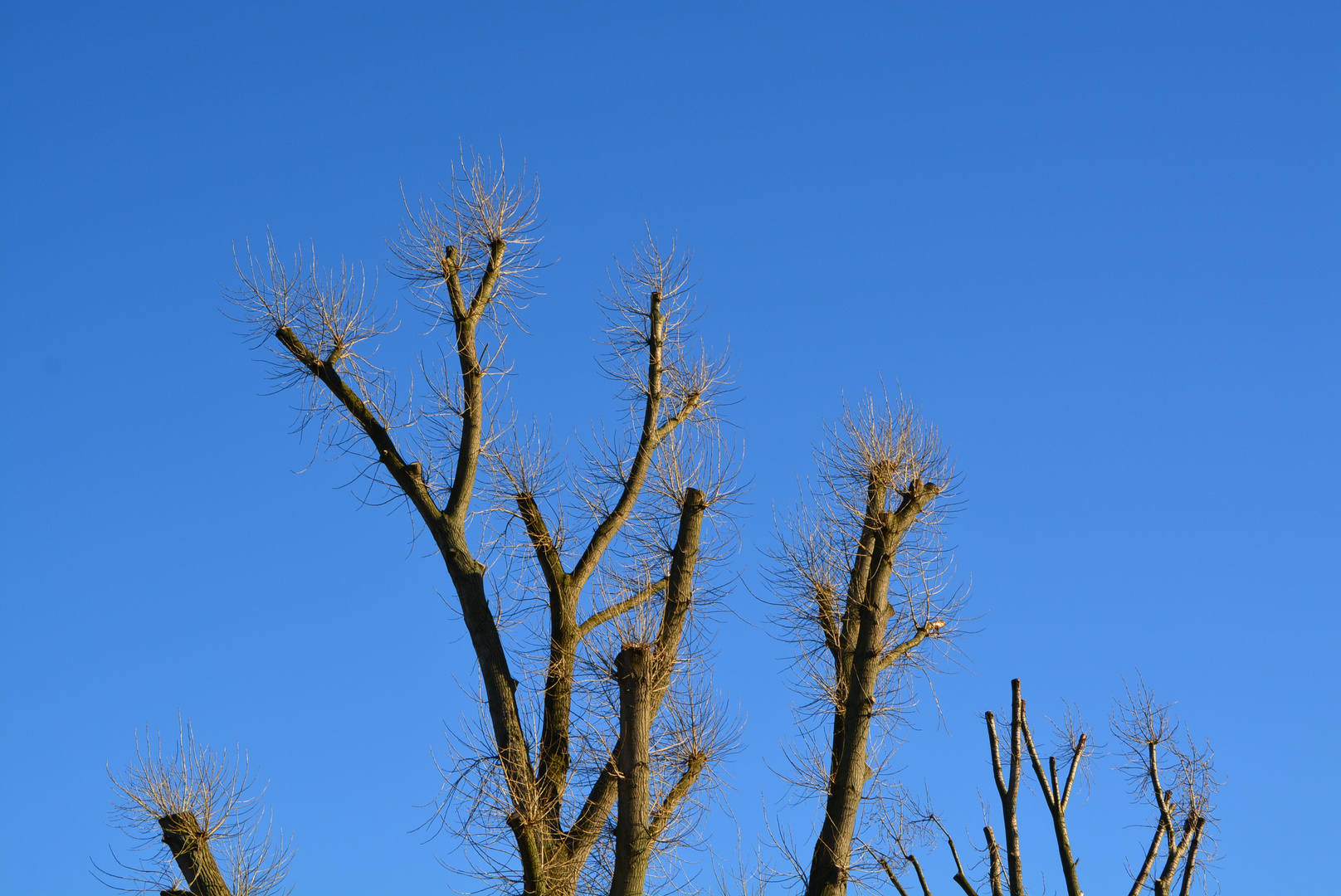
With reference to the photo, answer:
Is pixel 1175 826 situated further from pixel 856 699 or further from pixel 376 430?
pixel 376 430

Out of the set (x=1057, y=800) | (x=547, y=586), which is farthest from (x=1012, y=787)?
(x=547, y=586)

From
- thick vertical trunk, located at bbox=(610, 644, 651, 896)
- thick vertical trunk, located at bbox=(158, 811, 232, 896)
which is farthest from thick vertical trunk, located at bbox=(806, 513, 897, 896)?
thick vertical trunk, located at bbox=(158, 811, 232, 896)

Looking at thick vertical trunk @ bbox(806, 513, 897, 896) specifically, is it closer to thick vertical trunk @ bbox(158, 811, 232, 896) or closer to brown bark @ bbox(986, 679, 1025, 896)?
brown bark @ bbox(986, 679, 1025, 896)

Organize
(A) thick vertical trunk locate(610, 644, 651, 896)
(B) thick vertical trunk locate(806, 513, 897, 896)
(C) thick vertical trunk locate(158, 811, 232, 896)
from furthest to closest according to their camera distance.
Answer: (C) thick vertical trunk locate(158, 811, 232, 896) → (B) thick vertical trunk locate(806, 513, 897, 896) → (A) thick vertical trunk locate(610, 644, 651, 896)

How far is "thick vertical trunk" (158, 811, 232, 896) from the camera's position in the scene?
940cm

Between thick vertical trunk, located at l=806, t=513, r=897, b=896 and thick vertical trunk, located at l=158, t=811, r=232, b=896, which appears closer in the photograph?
thick vertical trunk, located at l=806, t=513, r=897, b=896

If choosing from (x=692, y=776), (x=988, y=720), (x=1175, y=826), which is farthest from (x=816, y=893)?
(x=1175, y=826)

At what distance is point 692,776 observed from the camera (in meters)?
9.16

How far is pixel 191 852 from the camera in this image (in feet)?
31.2

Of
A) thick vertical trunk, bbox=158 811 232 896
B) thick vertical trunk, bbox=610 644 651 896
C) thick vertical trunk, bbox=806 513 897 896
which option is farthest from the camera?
thick vertical trunk, bbox=158 811 232 896

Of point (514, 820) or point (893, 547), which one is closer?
point (514, 820)

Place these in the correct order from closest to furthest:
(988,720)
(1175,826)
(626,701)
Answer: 1. (626,701)
2. (988,720)
3. (1175,826)

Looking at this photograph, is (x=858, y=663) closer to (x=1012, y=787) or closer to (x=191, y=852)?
A: (x=1012, y=787)

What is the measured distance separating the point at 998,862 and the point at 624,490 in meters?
4.44
